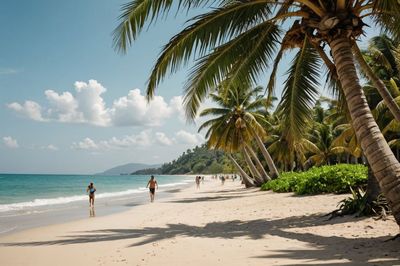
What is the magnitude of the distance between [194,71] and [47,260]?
16.7 ft

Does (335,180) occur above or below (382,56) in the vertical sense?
below

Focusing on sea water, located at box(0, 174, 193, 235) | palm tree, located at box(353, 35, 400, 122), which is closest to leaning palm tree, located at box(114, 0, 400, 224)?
palm tree, located at box(353, 35, 400, 122)

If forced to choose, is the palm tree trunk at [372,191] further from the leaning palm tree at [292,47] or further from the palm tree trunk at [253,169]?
the palm tree trunk at [253,169]

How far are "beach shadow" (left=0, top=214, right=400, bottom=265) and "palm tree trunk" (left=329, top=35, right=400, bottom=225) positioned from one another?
75cm

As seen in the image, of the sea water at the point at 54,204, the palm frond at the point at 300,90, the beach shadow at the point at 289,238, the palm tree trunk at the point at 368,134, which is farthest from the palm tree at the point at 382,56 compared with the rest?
the sea water at the point at 54,204

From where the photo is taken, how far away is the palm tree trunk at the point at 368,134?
554 cm

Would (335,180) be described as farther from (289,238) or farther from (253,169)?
(253,169)

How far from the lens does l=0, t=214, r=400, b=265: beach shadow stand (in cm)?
553

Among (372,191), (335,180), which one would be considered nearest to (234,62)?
(372,191)

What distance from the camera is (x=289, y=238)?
7.44 metres

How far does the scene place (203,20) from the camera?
7957mm

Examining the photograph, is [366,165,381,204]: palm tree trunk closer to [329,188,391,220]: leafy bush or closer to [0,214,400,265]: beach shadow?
→ [329,188,391,220]: leafy bush

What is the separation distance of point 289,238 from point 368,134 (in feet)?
8.91

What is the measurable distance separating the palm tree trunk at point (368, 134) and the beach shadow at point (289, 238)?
752 mm
